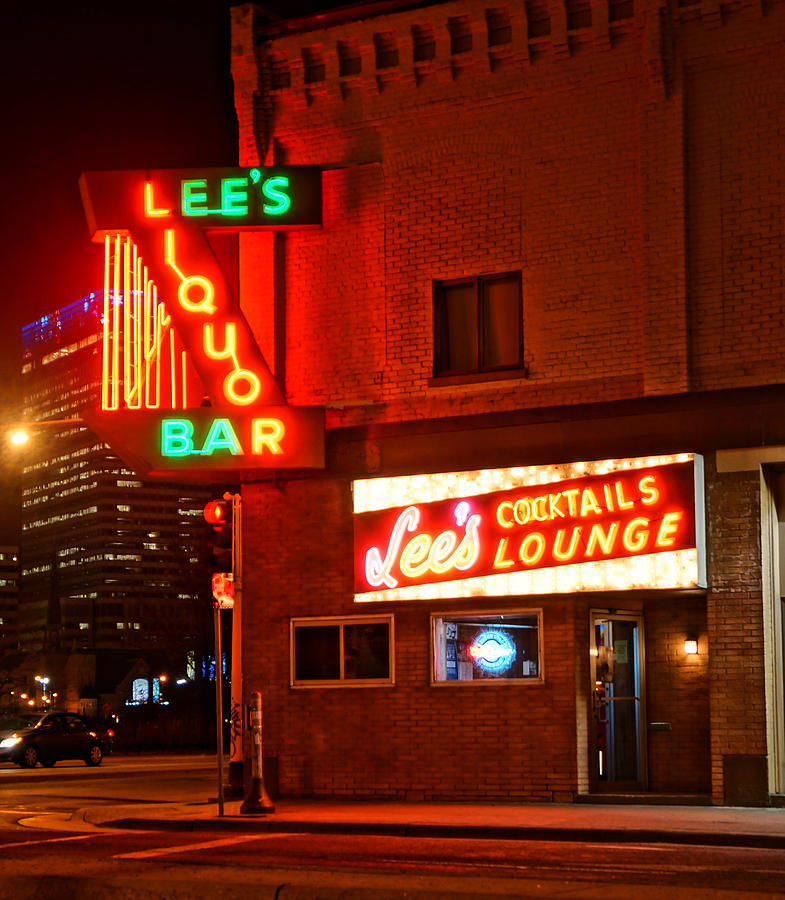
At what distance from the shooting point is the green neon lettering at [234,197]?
68.6ft

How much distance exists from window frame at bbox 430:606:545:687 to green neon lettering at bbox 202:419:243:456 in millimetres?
3665

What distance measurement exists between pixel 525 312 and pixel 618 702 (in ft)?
18.1

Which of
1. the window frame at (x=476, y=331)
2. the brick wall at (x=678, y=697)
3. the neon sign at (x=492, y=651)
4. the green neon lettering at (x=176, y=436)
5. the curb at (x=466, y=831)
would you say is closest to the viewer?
the curb at (x=466, y=831)

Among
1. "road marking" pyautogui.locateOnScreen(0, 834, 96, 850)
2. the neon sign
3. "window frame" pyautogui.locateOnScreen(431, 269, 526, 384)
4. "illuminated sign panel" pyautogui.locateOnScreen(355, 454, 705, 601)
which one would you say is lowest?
"road marking" pyautogui.locateOnScreen(0, 834, 96, 850)

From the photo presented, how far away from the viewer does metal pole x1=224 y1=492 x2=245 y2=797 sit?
2098cm

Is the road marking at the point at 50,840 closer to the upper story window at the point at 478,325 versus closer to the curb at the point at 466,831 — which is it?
the curb at the point at 466,831

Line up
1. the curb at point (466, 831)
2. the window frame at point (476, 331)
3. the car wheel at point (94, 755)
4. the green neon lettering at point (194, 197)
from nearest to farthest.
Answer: the curb at point (466, 831) → the window frame at point (476, 331) → the green neon lettering at point (194, 197) → the car wheel at point (94, 755)

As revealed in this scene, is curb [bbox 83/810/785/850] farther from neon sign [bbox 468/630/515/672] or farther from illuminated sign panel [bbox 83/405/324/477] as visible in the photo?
illuminated sign panel [bbox 83/405/324/477]

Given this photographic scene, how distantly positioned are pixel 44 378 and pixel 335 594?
166318 millimetres

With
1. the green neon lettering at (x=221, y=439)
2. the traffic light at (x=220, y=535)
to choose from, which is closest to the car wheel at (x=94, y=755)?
the traffic light at (x=220, y=535)

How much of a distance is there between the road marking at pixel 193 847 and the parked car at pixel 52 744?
21722 mm

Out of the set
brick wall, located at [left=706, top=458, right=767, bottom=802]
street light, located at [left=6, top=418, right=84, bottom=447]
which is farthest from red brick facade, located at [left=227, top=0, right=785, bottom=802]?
street light, located at [left=6, top=418, right=84, bottom=447]

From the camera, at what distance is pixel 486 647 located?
19.8 metres

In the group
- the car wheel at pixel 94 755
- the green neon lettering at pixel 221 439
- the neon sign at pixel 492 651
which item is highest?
the green neon lettering at pixel 221 439
